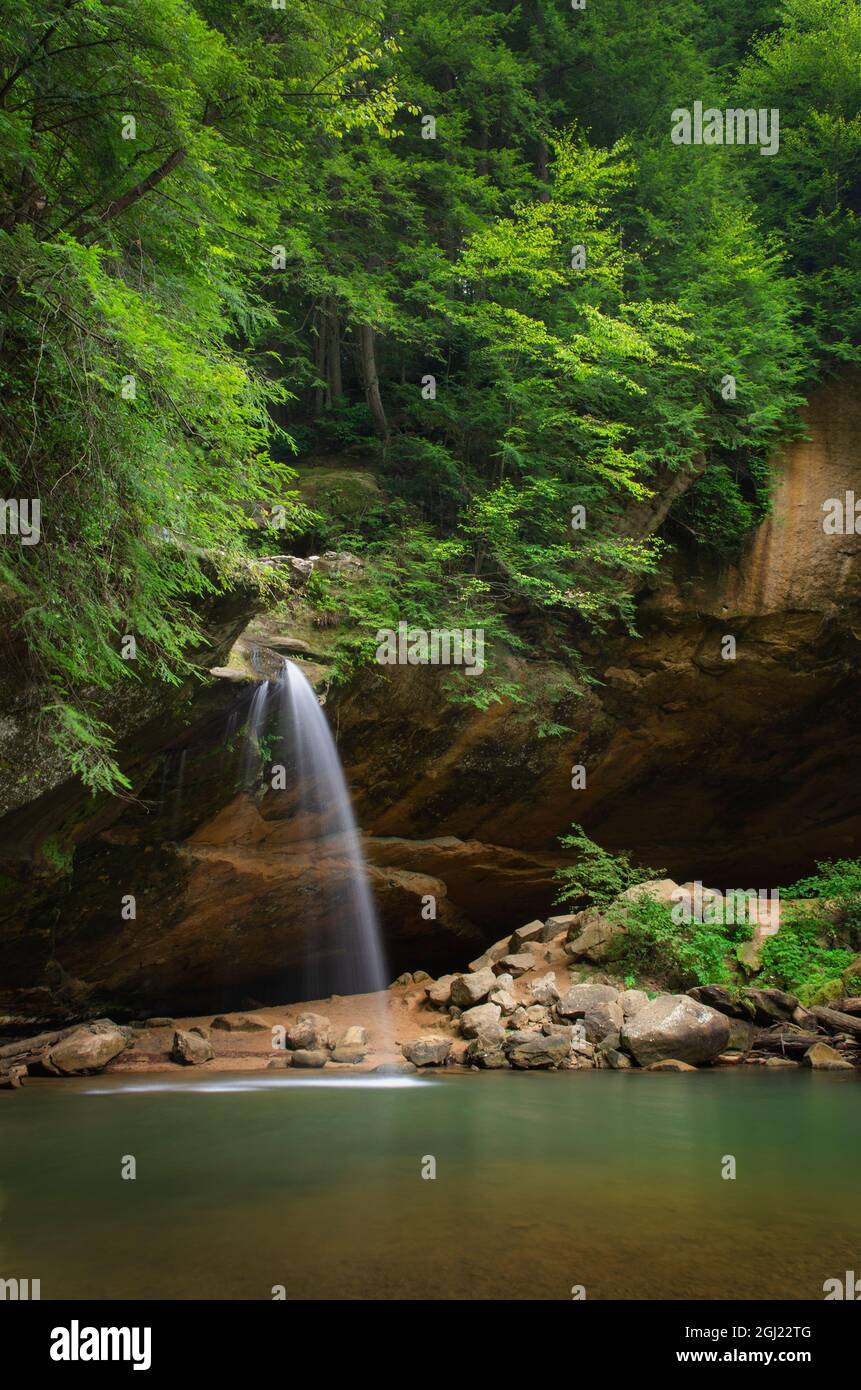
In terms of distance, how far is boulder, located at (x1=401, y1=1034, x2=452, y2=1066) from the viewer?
409 inches

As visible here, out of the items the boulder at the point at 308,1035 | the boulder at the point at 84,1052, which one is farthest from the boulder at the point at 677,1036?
the boulder at the point at 84,1052

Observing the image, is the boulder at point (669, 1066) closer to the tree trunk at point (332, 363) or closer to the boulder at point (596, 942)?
the boulder at point (596, 942)

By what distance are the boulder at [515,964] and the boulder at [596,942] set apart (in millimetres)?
626

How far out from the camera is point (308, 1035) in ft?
38.5

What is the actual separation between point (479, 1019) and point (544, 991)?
1067 mm

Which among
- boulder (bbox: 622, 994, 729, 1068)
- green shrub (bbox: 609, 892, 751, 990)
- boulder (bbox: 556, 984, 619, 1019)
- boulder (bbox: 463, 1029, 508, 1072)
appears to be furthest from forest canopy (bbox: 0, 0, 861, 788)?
boulder (bbox: 622, 994, 729, 1068)

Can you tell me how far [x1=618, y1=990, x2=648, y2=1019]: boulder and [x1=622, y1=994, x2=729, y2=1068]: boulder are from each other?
0.60m

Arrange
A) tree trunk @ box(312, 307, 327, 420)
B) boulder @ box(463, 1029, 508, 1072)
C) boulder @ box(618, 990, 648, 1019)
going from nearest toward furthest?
1. boulder @ box(463, 1029, 508, 1072)
2. boulder @ box(618, 990, 648, 1019)
3. tree trunk @ box(312, 307, 327, 420)

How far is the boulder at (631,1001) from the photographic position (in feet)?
35.9

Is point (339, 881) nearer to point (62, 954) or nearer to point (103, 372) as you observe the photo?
point (62, 954)

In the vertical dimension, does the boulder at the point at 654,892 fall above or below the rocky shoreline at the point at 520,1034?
above

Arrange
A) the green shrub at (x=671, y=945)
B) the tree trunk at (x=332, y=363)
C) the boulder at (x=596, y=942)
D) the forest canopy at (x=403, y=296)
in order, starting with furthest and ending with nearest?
1. the tree trunk at (x=332, y=363)
2. the boulder at (x=596, y=942)
3. the green shrub at (x=671, y=945)
4. the forest canopy at (x=403, y=296)

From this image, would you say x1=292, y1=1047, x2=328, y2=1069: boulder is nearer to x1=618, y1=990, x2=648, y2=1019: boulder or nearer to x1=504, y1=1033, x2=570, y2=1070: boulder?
x1=504, y1=1033, x2=570, y2=1070: boulder
